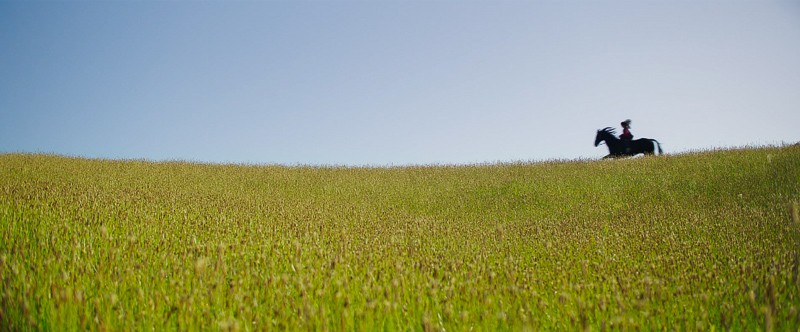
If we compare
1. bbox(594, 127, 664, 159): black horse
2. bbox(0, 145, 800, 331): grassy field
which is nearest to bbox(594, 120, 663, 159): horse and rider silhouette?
bbox(594, 127, 664, 159): black horse

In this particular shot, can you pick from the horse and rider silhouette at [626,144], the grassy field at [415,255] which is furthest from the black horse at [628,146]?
the grassy field at [415,255]

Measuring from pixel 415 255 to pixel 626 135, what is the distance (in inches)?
626

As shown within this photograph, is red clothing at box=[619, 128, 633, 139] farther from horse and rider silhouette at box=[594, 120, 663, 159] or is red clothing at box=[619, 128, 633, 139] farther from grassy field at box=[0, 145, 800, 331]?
grassy field at box=[0, 145, 800, 331]

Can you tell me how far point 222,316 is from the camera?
250cm

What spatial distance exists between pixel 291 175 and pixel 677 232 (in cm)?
1106

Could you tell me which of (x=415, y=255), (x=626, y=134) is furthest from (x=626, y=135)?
(x=415, y=255)

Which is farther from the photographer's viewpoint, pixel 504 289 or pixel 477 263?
pixel 477 263

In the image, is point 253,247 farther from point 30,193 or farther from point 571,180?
point 571,180

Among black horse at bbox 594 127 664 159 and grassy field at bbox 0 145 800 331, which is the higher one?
black horse at bbox 594 127 664 159

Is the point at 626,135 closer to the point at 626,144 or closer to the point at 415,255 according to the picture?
the point at 626,144

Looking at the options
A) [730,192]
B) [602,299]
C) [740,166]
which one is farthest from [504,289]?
[740,166]

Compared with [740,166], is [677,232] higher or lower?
lower

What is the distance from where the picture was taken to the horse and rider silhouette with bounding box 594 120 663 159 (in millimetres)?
16844

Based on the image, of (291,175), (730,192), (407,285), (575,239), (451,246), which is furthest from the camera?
(291,175)
